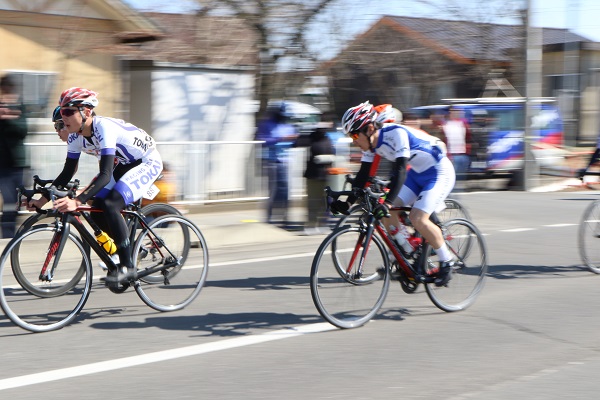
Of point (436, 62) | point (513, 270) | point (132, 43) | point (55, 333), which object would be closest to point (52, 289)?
point (55, 333)

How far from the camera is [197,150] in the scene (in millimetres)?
14656

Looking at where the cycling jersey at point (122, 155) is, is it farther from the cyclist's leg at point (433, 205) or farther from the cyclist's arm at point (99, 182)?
the cyclist's leg at point (433, 205)

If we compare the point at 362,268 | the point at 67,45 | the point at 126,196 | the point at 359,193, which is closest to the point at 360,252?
the point at 362,268

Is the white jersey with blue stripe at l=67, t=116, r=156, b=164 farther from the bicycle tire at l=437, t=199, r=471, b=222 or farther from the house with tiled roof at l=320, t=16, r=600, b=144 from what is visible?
the house with tiled roof at l=320, t=16, r=600, b=144

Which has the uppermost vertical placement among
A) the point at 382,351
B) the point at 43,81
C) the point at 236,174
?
the point at 43,81

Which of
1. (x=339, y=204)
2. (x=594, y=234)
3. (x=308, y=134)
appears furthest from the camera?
(x=308, y=134)

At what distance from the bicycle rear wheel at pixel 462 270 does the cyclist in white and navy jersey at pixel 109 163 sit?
102 inches

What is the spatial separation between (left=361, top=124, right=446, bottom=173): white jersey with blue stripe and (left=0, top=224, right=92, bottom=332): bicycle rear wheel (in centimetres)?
257

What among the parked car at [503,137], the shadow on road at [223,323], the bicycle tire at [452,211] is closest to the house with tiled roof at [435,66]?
the parked car at [503,137]

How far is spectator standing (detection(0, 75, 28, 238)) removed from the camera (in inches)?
415

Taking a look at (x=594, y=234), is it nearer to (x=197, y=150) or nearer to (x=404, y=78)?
(x=197, y=150)

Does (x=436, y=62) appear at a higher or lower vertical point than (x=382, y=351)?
higher

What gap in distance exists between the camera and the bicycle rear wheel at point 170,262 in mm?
7613

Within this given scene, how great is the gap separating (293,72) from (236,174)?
4.98m
